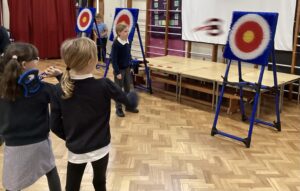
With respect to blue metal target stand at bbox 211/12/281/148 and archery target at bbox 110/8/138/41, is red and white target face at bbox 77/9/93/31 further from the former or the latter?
blue metal target stand at bbox 211/12/281/148

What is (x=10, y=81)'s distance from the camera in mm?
1544

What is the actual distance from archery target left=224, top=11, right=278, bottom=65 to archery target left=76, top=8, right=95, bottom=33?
3.30 meters

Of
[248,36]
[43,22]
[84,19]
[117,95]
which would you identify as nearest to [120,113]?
[248,36]

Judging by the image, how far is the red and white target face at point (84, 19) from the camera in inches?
238

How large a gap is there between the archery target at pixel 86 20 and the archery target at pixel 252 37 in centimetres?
330

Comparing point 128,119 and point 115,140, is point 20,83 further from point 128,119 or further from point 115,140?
point 128,119

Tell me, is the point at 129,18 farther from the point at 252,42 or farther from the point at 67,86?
the point at 67,86

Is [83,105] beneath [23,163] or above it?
above

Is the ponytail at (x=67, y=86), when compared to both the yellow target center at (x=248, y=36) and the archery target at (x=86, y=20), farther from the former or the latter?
the archery target at (x=86, y=20)

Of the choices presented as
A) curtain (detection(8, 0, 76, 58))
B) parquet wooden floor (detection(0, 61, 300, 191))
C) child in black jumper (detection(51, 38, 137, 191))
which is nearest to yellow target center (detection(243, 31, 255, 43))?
parquet wooden floor (detection(0, 61, 300, 191))

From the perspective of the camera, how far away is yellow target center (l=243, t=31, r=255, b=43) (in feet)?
10.4

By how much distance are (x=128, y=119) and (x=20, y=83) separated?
2.53m

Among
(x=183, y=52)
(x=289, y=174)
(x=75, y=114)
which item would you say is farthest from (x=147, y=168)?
(x=183, y=52)

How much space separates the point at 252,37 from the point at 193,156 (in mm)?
1232
